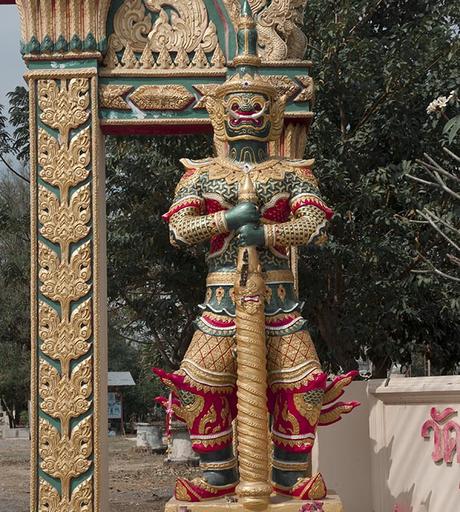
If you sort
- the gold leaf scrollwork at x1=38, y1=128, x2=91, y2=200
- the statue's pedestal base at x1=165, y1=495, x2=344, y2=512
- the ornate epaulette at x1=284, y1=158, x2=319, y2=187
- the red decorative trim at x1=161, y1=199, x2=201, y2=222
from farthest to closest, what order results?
the gold leaf scrollwork at x1=38, y1=128, x2=91, y2=200, the ornate epaulette at x1=284, y1=158, x2=319, y2=187, the red decorative trim at x1=161, y1=199, x2=201, y2=222, the statue's pedestal base at x1=165, y1=495, x2=344, y2=512

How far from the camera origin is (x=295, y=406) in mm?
4465

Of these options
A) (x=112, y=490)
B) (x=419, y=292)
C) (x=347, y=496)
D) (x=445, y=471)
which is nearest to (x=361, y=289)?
(x=419, y=292)

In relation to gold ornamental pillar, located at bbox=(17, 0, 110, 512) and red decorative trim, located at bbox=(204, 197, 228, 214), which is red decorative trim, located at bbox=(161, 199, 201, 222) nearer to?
red decorative trim, located at bbox=(204, 197, 228, 214)

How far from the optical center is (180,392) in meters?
4.49

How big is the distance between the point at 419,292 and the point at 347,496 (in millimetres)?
2853

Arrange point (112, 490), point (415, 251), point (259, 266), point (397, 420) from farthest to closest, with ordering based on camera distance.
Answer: point (112, 490), point (415, 251), point (397, 420), point (259, 266)

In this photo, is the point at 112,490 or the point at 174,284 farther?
the point at 112,490

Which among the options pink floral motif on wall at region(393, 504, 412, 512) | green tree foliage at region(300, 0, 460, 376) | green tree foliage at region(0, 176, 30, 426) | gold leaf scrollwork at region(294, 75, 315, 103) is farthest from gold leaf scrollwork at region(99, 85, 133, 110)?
green tree foliage at region(0, 176, 30, 426)

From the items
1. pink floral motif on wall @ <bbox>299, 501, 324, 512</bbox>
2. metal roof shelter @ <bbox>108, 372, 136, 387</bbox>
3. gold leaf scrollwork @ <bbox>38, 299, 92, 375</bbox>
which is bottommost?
metal roof shelter @ <bbox>108, 372, 136, 387</bbox>

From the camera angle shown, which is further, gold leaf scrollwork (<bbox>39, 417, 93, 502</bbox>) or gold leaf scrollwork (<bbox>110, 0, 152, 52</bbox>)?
gold leaf scrollwork (<bbox>110, 0, 152, 52</bbox>)

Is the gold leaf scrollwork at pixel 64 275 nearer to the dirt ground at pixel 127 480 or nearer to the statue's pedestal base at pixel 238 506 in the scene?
the statue's pedestal base at pixel 238 506

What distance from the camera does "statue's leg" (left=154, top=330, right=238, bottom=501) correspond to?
4.45 metres

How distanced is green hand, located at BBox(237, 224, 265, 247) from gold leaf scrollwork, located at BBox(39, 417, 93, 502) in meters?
1.50

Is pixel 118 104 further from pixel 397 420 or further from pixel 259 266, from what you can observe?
pixel 397 420
